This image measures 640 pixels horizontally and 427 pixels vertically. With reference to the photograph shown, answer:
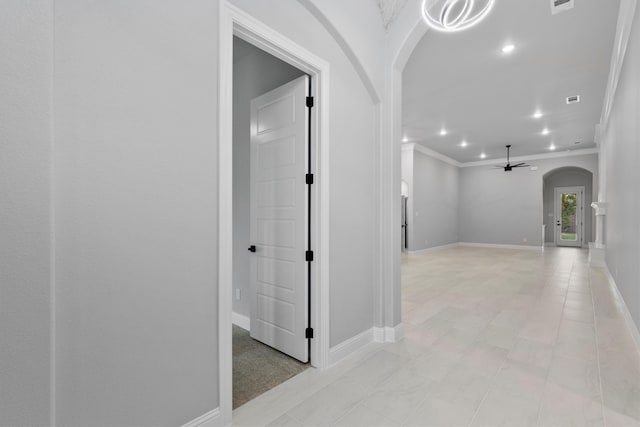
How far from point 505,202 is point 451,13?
9656mm

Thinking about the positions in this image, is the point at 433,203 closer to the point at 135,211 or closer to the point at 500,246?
the point at 500,246

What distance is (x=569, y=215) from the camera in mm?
12188

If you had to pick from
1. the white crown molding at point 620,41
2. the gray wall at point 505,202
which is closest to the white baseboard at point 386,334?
the white crown molding at point 620,41

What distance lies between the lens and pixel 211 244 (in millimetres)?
1683

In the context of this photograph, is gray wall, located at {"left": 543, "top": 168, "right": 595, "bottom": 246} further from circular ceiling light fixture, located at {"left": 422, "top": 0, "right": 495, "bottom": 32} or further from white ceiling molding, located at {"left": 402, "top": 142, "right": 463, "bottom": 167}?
circular ceiling light fixture, located at {"left": 422, "top": 0, "right": 495, "bottom": 32}

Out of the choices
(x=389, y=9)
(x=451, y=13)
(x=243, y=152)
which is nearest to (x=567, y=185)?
(x=451, y=13)

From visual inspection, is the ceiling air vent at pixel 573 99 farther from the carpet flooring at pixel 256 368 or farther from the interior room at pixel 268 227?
the carpet flooring at pixel 256 368

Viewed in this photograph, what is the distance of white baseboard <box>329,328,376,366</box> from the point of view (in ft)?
8.18

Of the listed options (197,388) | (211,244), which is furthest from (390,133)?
(197,388)

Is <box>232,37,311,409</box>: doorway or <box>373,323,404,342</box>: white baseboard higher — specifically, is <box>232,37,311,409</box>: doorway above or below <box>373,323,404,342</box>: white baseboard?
above

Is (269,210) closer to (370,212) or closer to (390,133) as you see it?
(370,212)

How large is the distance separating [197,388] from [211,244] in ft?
2.48

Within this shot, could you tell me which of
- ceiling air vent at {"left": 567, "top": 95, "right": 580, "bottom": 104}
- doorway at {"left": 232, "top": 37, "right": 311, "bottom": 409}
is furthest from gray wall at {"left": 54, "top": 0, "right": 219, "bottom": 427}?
ceiling air vent at {"left": 567, "top": 95, "right": 580, "bottom": 104}

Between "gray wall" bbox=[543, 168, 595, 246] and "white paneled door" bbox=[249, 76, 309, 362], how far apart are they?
1210cm
